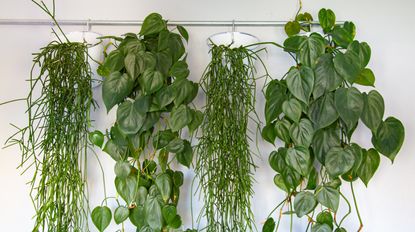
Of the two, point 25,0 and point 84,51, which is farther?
point 25,0

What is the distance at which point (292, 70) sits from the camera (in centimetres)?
106

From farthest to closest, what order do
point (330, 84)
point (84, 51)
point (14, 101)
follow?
point (14, 101), point (84, 51), point (330, 84)

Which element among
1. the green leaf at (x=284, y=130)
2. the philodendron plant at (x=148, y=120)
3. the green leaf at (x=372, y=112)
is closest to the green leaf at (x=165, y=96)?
the philodendron plant at (x=148, y=120)

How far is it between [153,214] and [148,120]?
0.86 ft

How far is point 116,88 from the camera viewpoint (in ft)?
3.42

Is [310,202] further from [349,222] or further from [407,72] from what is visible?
[407,72]

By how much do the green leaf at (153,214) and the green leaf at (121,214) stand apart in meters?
0.07

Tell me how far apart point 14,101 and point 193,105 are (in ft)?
1.98

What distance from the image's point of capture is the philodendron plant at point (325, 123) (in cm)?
102

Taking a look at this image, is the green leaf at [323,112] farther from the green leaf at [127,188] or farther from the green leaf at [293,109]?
the green leaf at [127,188]

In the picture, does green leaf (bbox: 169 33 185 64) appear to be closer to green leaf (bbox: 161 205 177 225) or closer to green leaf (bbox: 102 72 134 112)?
green leaf (bbox: 102 72 134 112)

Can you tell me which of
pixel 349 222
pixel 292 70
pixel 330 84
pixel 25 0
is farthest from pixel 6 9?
pixel 349 222

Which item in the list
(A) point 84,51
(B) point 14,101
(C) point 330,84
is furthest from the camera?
(B) point 14,101

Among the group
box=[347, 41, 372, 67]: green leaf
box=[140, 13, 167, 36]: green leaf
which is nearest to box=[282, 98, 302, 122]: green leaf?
box=[347, 41, 372, 67]: green leaf
